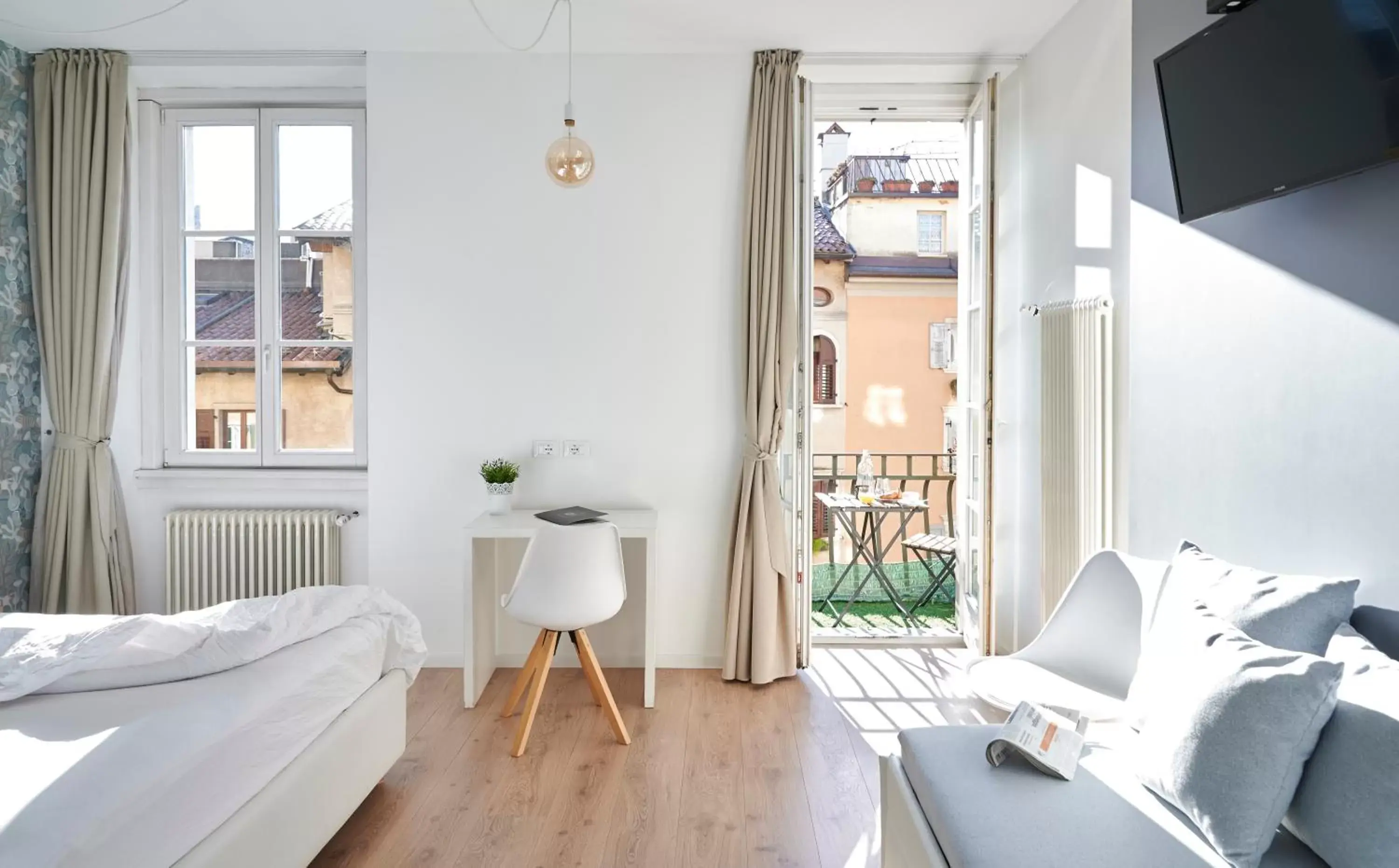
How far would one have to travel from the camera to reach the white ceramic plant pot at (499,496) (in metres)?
3.47

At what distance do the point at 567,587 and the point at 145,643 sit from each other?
131cm

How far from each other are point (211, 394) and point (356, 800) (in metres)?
2.61

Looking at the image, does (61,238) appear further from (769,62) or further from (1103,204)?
(1103,204)

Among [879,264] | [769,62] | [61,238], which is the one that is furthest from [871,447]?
[61,238]

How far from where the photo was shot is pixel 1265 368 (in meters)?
1.97

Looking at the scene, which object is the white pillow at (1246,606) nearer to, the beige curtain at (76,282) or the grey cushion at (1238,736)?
the grey cushion at (1238,736)

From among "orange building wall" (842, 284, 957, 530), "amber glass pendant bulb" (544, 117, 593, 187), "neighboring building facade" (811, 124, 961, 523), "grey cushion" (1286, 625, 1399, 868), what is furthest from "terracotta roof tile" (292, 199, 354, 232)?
"orange building wall" (842, 284, 957, 530)

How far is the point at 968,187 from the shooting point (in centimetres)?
388

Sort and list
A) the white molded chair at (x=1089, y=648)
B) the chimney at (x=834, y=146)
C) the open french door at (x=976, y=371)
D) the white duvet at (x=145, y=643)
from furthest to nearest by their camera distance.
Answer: the chimney at (x=834, y=146), the open french door at (x=976, y=371), the white molded chair at (x=1089, y=648), the white duvet at (x=145, y=643)

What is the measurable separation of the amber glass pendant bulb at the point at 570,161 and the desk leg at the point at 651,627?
4.71 ft

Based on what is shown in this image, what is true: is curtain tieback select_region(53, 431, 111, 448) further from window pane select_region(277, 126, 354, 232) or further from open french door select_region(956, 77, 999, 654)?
open french door select_region(956, 77, 999, 654)

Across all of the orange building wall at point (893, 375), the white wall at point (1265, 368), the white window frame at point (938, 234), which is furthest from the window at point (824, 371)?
the white wall at point (1265, 368)

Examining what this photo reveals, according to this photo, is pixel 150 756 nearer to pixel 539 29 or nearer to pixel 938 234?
pixel 539 29

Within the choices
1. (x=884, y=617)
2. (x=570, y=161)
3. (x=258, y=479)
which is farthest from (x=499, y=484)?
(x=884, y=617)
